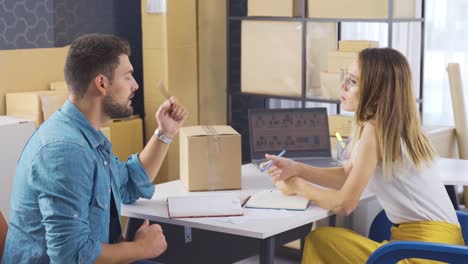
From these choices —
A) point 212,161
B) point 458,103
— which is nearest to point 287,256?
point 458,103

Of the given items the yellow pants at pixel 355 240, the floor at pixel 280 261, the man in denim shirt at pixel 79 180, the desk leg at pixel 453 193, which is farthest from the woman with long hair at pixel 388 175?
the floor at pixel 280 261

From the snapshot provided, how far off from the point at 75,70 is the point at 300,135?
1424mm

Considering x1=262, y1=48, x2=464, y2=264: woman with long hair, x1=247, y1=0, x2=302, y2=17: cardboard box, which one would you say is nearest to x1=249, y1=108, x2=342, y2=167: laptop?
x1=262, y1=48, x2=464, y2=264: woman with long hair

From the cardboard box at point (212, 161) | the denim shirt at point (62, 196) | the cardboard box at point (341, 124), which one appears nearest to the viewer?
the denim shirt at point (62, 196)

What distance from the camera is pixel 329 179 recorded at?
299 cm

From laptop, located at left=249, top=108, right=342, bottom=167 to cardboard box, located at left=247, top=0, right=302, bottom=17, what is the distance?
1.56 metres

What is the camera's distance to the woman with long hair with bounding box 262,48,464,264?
265 cm

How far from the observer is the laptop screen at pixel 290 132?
3.50m

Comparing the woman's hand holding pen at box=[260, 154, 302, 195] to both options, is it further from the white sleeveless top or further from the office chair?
the office chair

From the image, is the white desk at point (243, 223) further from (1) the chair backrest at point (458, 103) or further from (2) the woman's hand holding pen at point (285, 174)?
(1) the chair backrest at point (458, 103)

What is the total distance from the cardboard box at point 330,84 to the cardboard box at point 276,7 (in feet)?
1.55

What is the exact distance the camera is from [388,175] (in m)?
2.67

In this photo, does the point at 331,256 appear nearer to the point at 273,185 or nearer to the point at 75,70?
the point at 273,185

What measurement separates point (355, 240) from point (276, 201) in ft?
0.99
